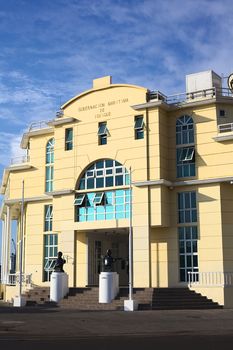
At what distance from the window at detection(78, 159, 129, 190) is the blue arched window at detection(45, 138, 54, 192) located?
13.2 feet

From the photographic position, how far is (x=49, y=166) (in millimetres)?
36125

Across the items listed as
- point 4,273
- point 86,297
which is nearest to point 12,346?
point 86,297

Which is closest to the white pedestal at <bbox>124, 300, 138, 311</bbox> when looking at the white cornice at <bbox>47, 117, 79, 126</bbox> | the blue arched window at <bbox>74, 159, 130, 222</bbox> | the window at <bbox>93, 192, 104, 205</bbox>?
the blue arched window at <bbox>74, 159, 130, 222</bbox>

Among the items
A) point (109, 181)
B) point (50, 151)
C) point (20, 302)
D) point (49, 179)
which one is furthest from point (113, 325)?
point (50, 151)

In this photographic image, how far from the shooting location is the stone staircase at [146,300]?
26.0 metres

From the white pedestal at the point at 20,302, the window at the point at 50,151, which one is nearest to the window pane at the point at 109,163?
the window at the point at 50,151

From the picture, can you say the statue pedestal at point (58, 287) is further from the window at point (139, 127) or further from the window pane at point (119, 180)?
the window at point (139, 127)

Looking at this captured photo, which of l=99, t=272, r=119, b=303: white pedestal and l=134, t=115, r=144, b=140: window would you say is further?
l=134, t=115, r=144, b=140: window

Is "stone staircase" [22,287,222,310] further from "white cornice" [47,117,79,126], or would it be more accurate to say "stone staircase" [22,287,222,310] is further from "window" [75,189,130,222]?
"white cornice" [47,117,79,126]

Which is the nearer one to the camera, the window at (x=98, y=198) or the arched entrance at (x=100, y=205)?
the arched entrance at (x=100, y=205)

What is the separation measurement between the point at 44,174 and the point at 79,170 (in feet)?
14.9

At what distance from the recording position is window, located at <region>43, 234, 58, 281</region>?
112 feet

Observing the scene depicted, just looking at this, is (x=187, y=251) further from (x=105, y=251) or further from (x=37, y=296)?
(x=37, y=296)

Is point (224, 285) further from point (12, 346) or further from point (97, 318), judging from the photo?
point (12, 346)
